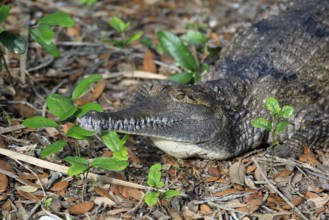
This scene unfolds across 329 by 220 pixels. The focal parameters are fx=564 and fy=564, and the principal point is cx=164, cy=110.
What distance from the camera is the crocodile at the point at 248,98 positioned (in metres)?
4.14

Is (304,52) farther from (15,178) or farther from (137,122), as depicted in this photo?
(15,178)

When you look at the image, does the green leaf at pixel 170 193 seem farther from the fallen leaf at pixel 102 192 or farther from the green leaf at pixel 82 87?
the green leaf at pixel 82 87

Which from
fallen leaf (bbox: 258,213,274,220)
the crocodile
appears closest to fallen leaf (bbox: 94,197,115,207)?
the crocodile

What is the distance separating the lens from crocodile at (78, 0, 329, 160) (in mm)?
4145

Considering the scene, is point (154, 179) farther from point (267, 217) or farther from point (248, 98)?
point (248, 98)

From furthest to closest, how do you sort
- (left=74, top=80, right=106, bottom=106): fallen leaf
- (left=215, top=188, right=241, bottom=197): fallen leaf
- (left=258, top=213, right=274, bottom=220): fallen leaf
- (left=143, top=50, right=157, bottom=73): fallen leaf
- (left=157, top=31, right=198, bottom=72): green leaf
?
(left=143, top=50, right=157, bottom=73): fallen leaf < (left=157, top=31, right=198, bottom=72): green leaf < (left=74, top=80, right=106, bottom=106): fallen leaf < (left=215, top=188, right=241, bottom=197): fallen leaf < (left=258, top=213, right=274, bottom=220): fallen leaf

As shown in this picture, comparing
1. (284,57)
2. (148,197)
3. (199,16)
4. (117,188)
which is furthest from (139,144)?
(199,16)

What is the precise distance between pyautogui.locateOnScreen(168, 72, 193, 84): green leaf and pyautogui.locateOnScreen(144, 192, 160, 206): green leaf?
165 cm

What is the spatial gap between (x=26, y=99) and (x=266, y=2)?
3455mm

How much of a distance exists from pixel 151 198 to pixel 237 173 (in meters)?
0.90

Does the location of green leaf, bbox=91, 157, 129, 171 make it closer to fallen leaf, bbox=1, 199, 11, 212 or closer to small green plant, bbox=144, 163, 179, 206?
small green plant, bbox=144, 163, 179, 206

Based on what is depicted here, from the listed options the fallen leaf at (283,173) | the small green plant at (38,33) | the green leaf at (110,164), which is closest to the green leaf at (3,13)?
the small green plant at (38,33)

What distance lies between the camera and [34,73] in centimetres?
546

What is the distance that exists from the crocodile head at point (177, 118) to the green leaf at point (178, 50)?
2.84 ft
